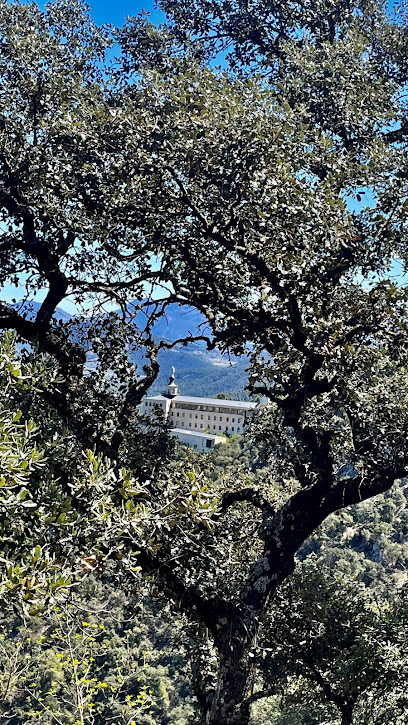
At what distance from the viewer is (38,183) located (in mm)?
6090

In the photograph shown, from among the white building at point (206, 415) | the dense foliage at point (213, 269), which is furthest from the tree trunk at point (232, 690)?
the white building at point (206, 415)

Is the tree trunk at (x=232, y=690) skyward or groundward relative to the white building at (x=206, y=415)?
groundward

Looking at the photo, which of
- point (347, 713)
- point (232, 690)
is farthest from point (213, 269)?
point (347, 713)

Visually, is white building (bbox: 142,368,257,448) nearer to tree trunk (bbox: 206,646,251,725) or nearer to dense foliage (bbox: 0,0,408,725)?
dense foliage (bbox: 0,0,408,725)

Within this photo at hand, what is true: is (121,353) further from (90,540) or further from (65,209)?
(90,540)

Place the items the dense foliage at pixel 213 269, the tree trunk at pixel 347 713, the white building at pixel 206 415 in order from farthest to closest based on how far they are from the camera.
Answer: the white building at pixel 206 415 → the tree trunk at pixel 347 713 → the dense foliage at pixel 213 269

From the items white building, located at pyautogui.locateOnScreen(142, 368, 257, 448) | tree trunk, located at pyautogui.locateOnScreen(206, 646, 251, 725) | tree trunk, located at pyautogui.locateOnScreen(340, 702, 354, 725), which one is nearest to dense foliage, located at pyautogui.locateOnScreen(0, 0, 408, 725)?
tree trunk, located at pyautogui.locateOnScreen(206, 646, 251, 725)

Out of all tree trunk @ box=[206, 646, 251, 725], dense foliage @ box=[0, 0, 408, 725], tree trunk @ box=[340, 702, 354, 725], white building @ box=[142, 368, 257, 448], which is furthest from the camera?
white building @ box=[142, 368, 257, 448]

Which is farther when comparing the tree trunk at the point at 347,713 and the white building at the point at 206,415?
the white building at the point at 206,415

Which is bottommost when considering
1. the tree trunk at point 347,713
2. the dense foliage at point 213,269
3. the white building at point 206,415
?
the tree trunk at point 347,713

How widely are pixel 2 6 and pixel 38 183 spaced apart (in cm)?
332

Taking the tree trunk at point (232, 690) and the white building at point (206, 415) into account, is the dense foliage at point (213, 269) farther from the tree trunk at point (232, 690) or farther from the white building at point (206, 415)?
the white building at point (206, 415)

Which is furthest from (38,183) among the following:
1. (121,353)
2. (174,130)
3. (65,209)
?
(121,353)

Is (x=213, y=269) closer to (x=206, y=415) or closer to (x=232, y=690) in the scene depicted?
(x=232, y=690)
